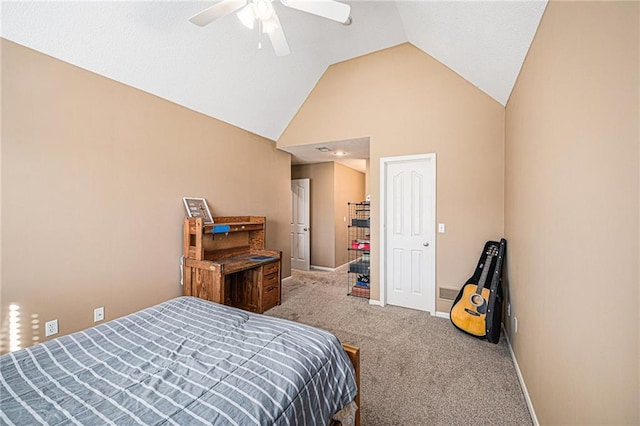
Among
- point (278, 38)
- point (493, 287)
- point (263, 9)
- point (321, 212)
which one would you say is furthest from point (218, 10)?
point (321, 212)

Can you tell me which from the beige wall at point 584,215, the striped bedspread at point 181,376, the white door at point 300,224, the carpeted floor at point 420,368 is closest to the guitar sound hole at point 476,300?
the carpeted floor at point 420,368

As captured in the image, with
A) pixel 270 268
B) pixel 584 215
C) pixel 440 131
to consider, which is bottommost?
pixel 270 268

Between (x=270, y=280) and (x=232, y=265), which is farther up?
(x=232, y=265)

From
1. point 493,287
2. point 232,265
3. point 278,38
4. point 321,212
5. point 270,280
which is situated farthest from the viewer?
point 321,212

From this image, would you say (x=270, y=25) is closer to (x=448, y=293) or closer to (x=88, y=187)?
(x=88, y=187)

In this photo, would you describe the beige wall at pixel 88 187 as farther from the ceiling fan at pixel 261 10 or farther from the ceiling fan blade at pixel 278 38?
the ceiling fan blade at pixel 278 38

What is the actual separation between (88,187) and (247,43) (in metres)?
2.19

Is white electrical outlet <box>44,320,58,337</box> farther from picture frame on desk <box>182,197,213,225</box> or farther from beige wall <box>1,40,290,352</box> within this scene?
picture frame on desk <box>182,197,213,225</box>

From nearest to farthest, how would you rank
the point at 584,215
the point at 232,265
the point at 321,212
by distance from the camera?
the point at 584,215, the point at 232,265, the point at 321,212

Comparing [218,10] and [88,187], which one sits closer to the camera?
[218,10]

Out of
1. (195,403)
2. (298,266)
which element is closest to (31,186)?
(195,403)

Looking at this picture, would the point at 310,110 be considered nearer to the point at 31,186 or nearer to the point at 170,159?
the point at 170,159

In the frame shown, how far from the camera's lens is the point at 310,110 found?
427 cm

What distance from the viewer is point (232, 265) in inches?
123
